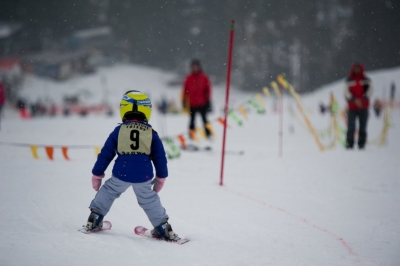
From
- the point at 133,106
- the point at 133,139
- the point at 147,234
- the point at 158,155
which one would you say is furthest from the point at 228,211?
the point at 133,106

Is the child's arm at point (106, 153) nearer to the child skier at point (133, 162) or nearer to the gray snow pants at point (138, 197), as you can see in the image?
the child skier at point (133, 162)

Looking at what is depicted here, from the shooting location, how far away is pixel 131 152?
3.69 m

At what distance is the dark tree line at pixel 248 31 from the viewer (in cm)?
3900

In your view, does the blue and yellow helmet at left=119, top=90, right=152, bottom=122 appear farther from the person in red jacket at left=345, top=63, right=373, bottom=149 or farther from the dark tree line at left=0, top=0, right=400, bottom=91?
the dark tree line at left=0, top=0, right=400, bottom=91

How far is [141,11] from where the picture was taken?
57.3 m

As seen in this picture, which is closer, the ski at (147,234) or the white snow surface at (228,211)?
the white snow surface at (228,211)

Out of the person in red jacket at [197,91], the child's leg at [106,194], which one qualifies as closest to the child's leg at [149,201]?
the child's leg at [106,194]

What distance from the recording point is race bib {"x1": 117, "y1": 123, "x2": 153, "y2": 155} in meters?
3.67

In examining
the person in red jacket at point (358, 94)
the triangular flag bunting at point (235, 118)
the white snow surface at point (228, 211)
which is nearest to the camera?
the white snow surface at point (228, 211)

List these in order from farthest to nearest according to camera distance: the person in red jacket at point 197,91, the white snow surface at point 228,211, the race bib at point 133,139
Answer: the person in red jacket at point 197,91
the race bib at point 133,139
the white snow surface at point 228,211

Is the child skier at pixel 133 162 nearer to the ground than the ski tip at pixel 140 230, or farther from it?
farther from it

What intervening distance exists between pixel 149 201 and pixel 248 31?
5001cm

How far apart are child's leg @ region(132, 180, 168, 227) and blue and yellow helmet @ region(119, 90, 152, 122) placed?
663 mm

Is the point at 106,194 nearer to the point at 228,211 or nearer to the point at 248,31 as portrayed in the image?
the point at 228,211
